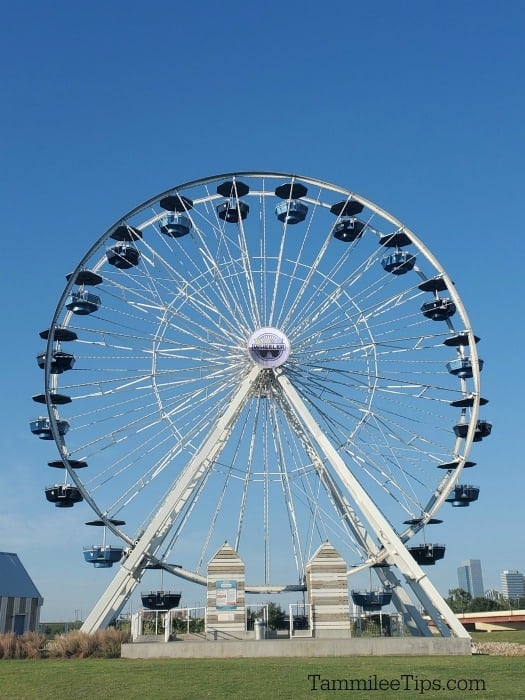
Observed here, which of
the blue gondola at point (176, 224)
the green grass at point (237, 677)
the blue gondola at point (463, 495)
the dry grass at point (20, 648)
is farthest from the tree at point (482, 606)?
the dry grass at point (20, 648)

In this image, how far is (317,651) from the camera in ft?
79.2

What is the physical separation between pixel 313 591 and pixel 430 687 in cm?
1343

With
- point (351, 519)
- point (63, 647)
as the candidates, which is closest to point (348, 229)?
point (351, 519)

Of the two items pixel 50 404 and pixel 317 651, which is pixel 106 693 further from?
pixel 50 404

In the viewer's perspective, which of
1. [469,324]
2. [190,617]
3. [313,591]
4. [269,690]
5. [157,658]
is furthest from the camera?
[469,324]

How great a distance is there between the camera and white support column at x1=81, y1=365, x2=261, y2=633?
29844 millimetres

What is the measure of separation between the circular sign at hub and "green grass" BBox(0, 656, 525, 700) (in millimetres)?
12901

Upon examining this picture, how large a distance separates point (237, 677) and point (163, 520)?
545 inches

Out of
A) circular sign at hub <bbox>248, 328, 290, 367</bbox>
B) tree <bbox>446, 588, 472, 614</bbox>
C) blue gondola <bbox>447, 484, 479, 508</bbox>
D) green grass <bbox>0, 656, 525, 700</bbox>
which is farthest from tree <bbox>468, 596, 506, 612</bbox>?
green grass <bbox>0, 656, 525, 700</bbox>

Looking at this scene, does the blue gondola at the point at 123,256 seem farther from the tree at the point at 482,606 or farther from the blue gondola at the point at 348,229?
the tree at the point at 482,606

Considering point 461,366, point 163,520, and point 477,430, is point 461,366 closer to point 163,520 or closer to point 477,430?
point 477,430

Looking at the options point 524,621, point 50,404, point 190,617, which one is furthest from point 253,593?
point 524,621

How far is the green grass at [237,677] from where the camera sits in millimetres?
14820

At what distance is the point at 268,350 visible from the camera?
32719mm
